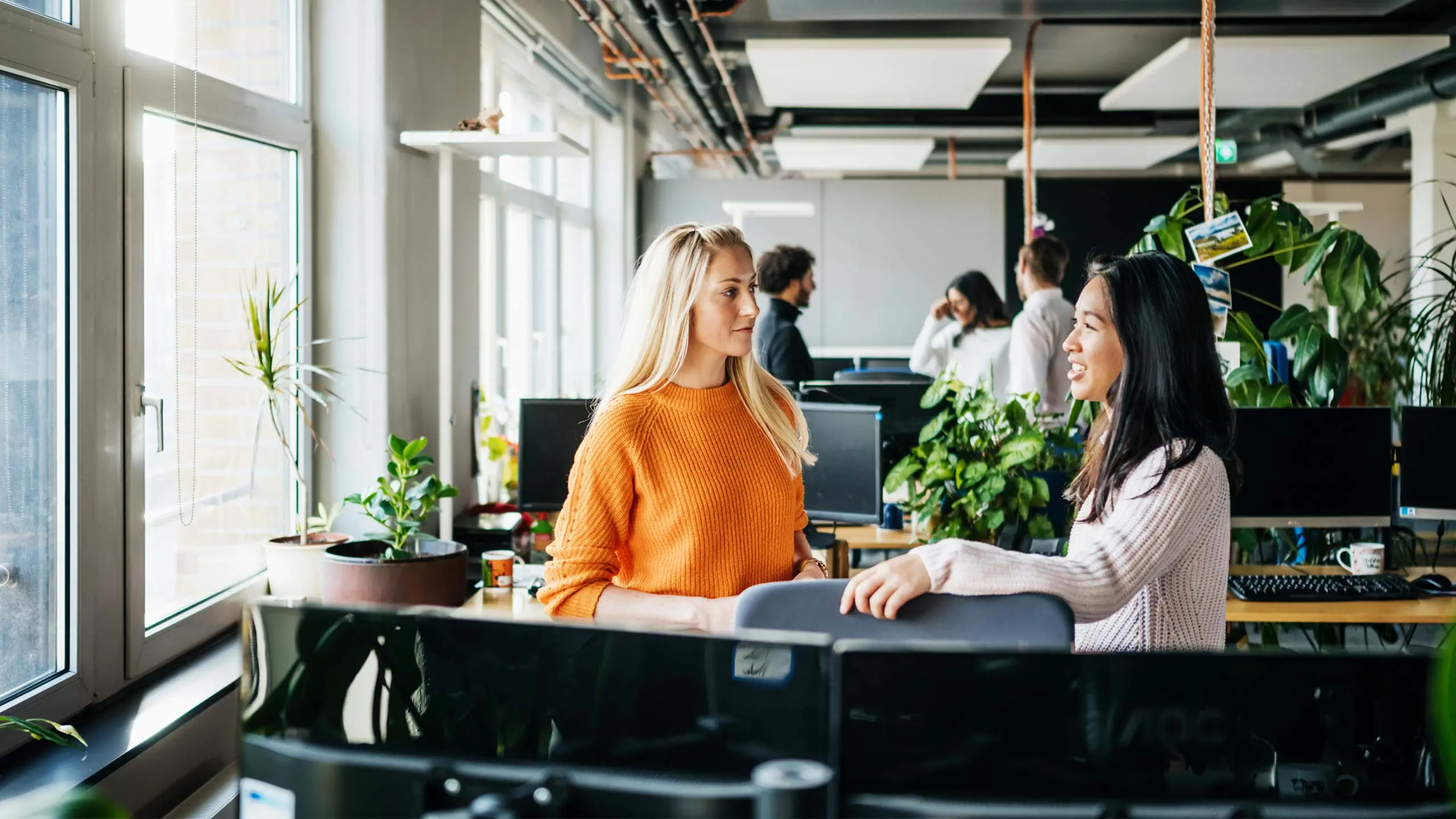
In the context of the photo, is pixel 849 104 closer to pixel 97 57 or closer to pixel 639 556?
pixel 97 57

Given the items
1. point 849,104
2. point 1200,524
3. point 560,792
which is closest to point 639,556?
point 1200,524

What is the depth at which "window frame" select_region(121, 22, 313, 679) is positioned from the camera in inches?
102

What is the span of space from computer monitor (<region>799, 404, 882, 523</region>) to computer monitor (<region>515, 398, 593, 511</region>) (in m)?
0.72

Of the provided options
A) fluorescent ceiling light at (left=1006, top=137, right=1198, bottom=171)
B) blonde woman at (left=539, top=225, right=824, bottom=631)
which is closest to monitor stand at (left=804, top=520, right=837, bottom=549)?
blonde woman at (left=539, top=225, right=824, bottom=631)

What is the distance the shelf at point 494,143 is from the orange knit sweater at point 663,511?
169cm

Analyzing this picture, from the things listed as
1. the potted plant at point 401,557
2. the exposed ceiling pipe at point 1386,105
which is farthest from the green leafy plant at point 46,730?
the exposed ceiling pipe at point 1386,105

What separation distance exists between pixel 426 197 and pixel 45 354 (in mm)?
1778

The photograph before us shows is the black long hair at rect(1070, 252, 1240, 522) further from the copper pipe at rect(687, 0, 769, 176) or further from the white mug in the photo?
the copper pipe at rect(687, 0, 769, 176)

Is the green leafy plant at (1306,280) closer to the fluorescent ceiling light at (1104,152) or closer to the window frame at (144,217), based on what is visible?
the window frame at (144,217)

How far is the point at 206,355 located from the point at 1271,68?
201 inches

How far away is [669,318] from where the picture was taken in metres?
2.03

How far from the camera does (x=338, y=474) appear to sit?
371cm

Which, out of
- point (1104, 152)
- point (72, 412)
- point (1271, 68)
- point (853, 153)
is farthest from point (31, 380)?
point (1104, 152)

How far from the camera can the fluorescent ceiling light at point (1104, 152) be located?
8492 mm
